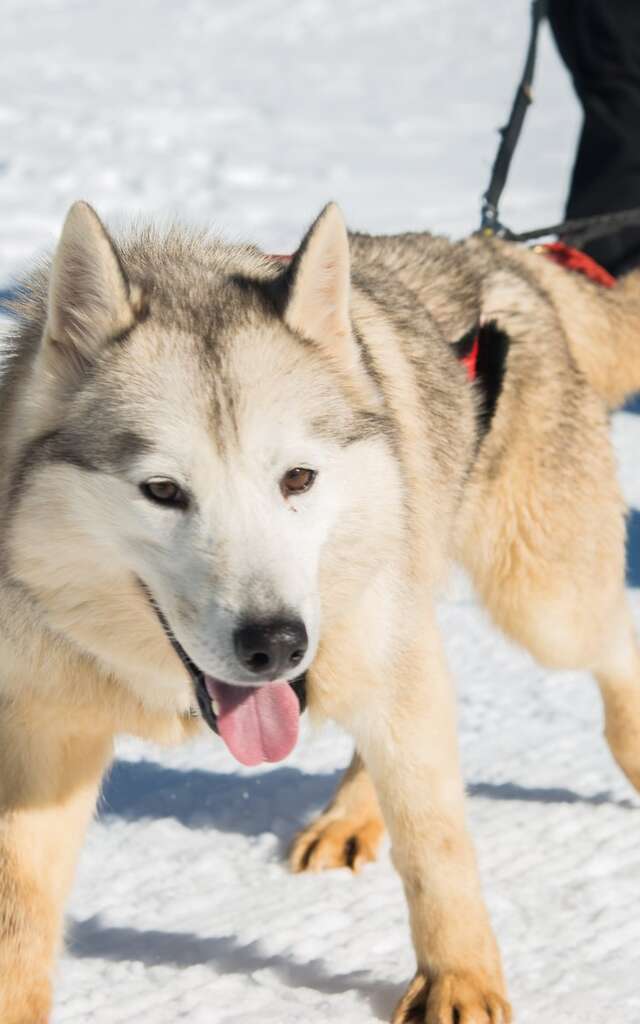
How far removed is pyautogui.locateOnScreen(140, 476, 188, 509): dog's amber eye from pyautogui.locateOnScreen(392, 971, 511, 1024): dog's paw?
1202 mm

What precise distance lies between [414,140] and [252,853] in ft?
35.9

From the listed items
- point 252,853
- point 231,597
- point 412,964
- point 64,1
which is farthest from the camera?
point 64,1

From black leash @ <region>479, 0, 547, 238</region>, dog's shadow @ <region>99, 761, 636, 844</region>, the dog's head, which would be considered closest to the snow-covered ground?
dog's shadow @ <region>99, 761, 636, 844</region>

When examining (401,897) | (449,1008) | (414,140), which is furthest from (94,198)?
(449,1008)

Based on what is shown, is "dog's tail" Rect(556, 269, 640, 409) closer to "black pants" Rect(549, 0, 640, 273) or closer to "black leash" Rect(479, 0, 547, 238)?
"black leash" Rect(479, 0, 547, 238)

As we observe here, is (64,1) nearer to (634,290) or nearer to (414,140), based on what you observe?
(414,140)

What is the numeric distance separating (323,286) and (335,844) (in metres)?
1.70

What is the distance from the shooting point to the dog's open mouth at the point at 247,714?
2.67 m

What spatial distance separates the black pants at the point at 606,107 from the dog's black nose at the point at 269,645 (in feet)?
9.59

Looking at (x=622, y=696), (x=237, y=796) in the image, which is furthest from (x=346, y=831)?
(x=622, y=696)

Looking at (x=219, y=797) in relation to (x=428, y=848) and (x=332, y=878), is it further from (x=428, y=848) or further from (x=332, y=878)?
(x=428, y=848)

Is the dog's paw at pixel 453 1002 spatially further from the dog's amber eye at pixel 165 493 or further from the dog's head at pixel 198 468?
the dog's amber eye at pixel 165 493

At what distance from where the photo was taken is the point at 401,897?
12.2 ft

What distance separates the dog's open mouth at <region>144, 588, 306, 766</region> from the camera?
Answer: 105 inches
